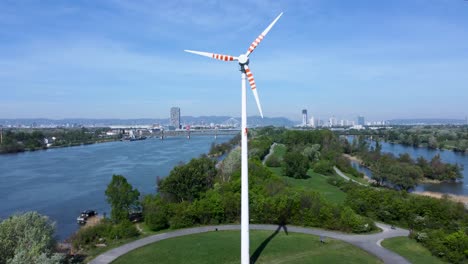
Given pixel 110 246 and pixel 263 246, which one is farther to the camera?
pixel 110 246

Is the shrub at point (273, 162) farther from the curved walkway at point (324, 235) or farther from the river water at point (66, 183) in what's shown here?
the curved walkway at point (324, 235)

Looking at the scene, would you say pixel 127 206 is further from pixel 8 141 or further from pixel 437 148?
pixel 437 148

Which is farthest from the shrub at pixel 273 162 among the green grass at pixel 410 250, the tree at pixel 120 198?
the green grass at pixel 410 250

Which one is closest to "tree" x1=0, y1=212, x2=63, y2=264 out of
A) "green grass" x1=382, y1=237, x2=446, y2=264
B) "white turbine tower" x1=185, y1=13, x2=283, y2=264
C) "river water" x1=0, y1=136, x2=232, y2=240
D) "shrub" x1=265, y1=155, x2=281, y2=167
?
"white turbine tower" x1=185, y1=13, x2=283, y2=264

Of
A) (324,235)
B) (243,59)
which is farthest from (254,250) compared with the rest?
(243,59)

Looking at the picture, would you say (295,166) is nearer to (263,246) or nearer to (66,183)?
(66,183)

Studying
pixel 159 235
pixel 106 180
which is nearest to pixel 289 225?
pixel 159 235

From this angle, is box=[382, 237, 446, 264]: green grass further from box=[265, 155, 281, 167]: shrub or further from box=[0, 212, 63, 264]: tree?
box=[265, 155, 281, 167]: shrub
